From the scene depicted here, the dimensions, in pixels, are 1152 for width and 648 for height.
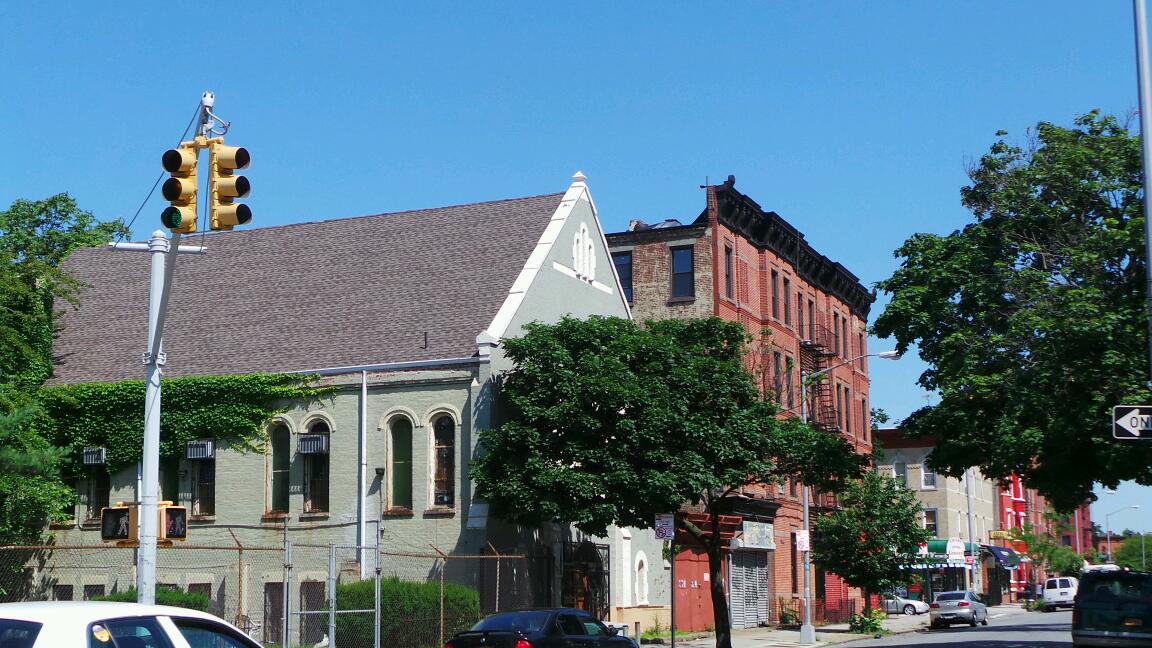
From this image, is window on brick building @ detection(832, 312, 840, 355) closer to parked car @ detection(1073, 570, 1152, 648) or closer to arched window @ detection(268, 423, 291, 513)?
arched window @ detection(268, 423, 291, 513)

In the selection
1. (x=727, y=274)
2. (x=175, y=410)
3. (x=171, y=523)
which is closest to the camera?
(x=171, y=523)

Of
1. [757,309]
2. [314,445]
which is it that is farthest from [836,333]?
[314,445]

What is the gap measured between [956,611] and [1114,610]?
27448 mm

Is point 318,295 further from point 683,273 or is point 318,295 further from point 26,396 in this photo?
point 683,273

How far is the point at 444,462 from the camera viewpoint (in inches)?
1283

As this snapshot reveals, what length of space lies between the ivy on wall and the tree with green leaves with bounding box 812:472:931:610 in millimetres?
22400

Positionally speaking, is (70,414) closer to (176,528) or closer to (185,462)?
(185,462)

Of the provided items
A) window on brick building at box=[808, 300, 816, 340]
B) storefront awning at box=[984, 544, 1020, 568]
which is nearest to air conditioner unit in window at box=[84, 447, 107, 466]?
window on brick building at box=[808, 300, 816, 340]

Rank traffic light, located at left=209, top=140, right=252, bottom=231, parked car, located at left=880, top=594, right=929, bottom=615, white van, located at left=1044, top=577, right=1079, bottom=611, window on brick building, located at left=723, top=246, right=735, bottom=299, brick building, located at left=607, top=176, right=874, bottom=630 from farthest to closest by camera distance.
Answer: white van, located at left=1044, top=577, right=1079, bottom=611 → parked car, located at left=880, top=594, right=929, bottom=615 → window on brick building, located at left=723, top=246, right=735, bottom=299 → brick building, located at left=607, top=176, right=874, bottom=630 → traffic light, located at left=209, top=140, right=252, bottom=231

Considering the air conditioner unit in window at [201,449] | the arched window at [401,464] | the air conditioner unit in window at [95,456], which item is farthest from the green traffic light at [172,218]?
the air conditioner unit in window at [95,456]

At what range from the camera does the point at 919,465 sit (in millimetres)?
83000

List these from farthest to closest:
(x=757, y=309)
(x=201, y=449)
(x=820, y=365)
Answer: (x=820, y=365) < (x=757, y=309) < (x=201, y=449)

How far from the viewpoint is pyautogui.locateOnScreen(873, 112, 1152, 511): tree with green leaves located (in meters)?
23.8

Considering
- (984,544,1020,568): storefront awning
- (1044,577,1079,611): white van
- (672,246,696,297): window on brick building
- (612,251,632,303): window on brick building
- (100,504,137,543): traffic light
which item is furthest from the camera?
(984,544,1020,568): storefront awning
